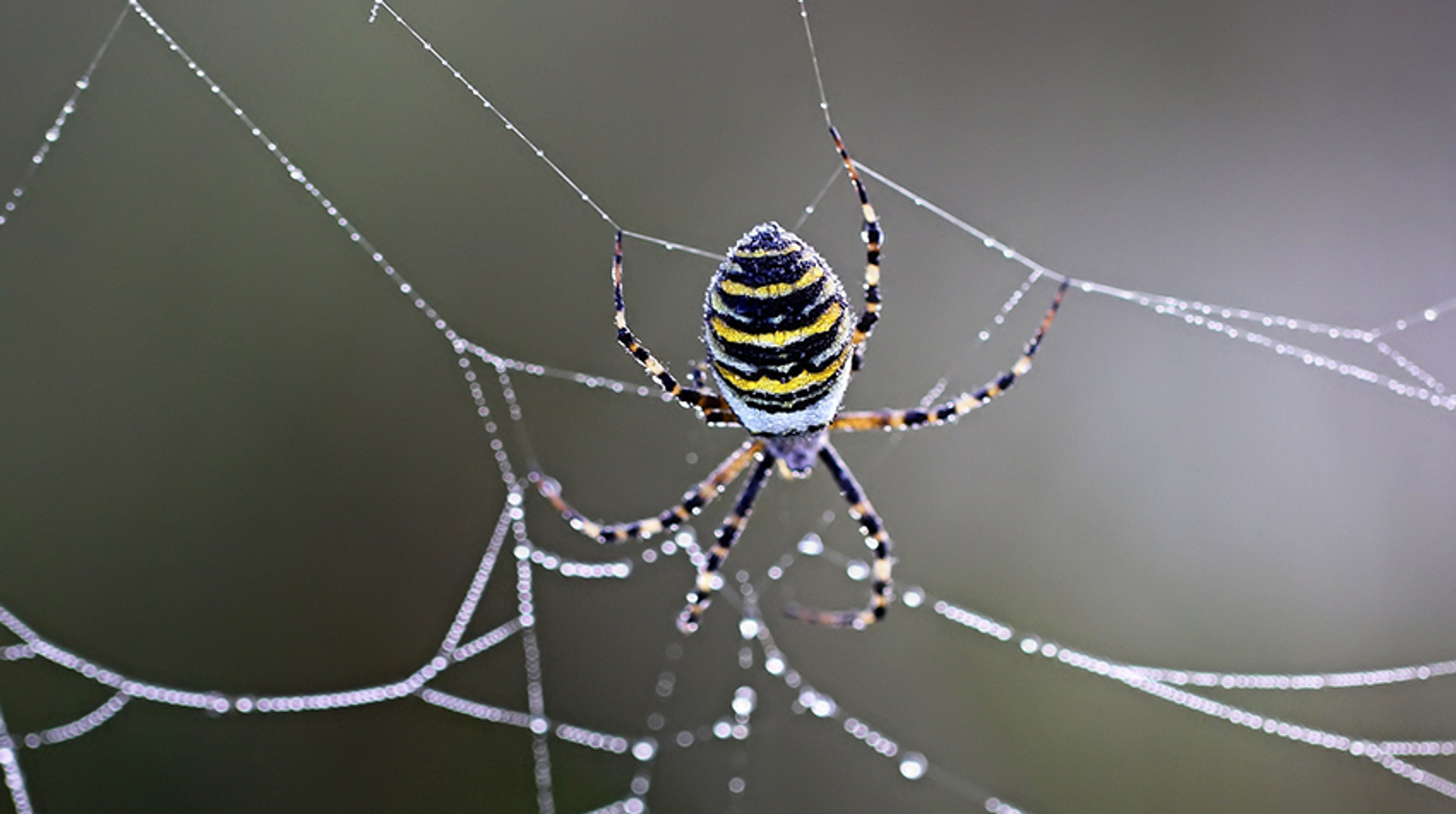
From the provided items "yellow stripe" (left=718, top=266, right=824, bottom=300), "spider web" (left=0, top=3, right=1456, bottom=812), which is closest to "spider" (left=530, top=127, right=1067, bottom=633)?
"yellow stripe" (left=718, top=266, right=824, bottom=300)

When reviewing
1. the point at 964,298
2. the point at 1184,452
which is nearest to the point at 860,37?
the point at 964,298

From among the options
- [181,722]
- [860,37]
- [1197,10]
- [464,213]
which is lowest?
[181,722]

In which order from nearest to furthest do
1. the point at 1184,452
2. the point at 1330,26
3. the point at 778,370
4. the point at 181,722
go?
the point at 778,370, the point at 181,722, the point at 1330,26, the point at 1184,452

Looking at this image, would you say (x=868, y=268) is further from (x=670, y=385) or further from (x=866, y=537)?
(x=866, y=537)

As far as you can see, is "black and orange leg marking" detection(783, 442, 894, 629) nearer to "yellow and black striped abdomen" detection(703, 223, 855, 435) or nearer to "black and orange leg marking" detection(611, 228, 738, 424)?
"black and orange leg marking" detection(611, 228, 738, 424)

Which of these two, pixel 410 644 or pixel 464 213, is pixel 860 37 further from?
pixel 410 644

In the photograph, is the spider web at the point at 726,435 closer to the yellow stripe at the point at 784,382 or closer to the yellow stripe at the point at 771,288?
the yellow stripe at the point at 784,382

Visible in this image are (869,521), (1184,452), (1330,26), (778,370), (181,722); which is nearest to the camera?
(778,370)

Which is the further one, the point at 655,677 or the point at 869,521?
the point at 655,677
